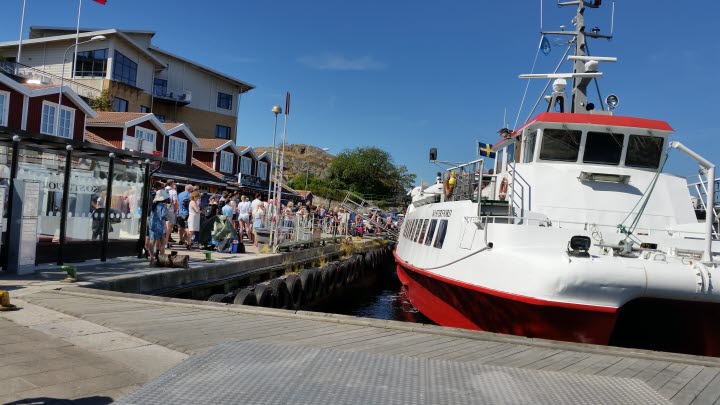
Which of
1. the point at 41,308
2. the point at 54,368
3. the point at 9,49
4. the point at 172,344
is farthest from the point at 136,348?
the point at 9,49

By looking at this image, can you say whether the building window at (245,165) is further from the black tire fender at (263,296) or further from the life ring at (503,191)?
the life ring at (503,191)

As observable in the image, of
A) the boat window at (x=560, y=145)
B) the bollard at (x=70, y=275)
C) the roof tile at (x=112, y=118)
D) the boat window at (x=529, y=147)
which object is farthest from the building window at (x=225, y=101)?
the bollard at (x=70, y=275)

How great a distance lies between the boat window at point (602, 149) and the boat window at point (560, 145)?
0.65 feet

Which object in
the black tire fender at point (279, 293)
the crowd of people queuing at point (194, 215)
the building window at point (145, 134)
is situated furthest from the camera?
the building window at point (145, 134)

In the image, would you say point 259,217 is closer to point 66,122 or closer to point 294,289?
point 294,289

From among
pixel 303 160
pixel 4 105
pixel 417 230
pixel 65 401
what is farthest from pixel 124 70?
pixel 303 160

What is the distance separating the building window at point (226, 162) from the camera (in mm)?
Answer: 42906

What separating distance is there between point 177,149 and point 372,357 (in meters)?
35.7

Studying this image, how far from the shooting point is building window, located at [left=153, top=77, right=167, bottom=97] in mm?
48134

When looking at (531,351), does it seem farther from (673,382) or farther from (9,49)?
(9,49)

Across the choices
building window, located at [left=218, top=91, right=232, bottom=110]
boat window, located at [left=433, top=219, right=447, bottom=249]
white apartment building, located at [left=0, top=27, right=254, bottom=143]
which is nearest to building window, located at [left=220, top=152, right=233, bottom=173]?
white apartment building, located at [left=0, top=27, right=254, bottom=143]

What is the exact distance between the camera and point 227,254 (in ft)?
46.2

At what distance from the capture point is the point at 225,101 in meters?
54.5

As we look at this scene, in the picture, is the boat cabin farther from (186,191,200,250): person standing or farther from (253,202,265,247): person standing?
(253,202,265,247): person standing
